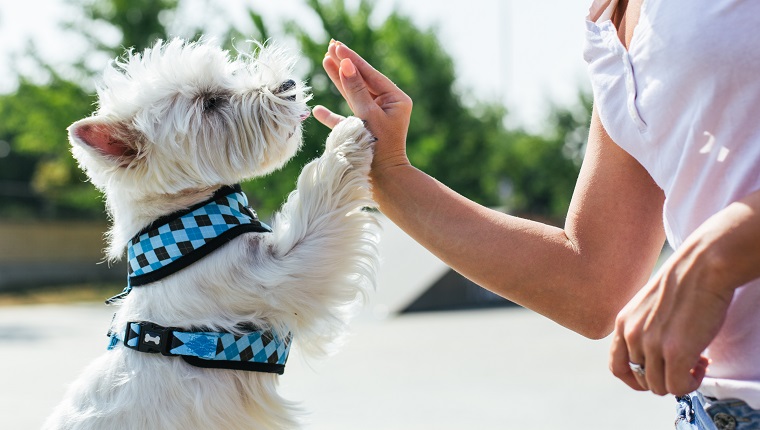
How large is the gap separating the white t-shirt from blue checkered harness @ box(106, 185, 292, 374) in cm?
124

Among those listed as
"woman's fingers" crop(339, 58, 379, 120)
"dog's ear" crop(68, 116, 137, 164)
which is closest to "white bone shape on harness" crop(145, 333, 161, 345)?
"dog's ear" crop(68, 116, 137, 164)

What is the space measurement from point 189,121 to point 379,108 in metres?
0.73

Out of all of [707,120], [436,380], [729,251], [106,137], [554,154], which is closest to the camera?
[729,251]

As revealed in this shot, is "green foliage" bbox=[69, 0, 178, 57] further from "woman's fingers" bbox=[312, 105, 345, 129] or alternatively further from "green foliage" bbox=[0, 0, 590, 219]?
"woman's fingers" bbox=[312, 105, 345, 129]

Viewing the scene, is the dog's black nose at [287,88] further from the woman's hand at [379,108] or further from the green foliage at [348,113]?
the green foliage at [348,113]

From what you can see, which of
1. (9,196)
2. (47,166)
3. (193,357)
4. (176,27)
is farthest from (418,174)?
(47,166)

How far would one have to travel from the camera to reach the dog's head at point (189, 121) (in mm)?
2541

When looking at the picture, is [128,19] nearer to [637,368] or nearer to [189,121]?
[189,121]

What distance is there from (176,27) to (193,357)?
25.2 metres

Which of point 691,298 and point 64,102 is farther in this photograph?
point 64,102

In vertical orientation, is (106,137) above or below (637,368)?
below

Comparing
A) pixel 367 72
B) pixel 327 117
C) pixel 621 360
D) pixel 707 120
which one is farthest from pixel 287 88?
pixel 621 360

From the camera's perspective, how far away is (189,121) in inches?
103

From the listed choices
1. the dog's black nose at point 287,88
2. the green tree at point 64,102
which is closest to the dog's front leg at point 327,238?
the dog's black nose at point 287,88
